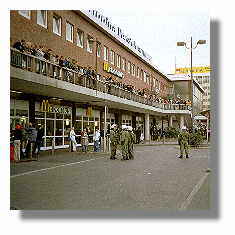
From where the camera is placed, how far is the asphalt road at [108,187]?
9016mm

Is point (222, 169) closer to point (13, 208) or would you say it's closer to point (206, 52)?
point (206, 52)

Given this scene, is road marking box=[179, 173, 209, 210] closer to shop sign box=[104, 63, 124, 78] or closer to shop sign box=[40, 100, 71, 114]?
shop sign box=[40, 100, 71, 114]

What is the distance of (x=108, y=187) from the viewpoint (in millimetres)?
11016

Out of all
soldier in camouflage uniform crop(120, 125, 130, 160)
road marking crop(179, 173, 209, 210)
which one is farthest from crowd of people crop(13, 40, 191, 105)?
road marking crop(179, 173, 209, 210)

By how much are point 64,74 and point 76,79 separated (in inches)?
59.2

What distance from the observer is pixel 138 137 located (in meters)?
35.1

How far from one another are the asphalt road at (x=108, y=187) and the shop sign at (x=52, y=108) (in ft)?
21.8

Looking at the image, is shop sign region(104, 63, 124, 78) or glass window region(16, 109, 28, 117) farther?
shop sign region(104, 63, 124, 78)

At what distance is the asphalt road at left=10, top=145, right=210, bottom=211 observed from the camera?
9016mm

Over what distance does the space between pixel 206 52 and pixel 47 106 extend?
44.2ft

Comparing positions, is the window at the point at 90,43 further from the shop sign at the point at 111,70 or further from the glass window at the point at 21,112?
the glass window at the point at 21,112

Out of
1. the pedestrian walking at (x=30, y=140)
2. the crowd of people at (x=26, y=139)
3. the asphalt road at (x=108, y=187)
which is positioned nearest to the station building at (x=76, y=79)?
the crowd of people at (x=26, y=139)

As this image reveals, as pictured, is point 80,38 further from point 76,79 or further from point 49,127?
point 49,127

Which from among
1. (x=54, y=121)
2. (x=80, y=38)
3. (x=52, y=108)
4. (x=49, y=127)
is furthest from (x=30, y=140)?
(x=80, y=38)
